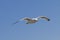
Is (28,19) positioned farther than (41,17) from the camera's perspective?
No

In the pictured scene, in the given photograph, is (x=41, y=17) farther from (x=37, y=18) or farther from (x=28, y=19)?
(x=28, y=19)

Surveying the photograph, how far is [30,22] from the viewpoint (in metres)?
29.2

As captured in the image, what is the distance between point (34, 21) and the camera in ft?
96.0

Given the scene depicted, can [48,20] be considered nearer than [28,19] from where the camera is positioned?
No

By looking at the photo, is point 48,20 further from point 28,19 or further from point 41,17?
point 28,19

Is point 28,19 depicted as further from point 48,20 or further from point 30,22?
point 48,20

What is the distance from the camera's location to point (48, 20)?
30609 millimetres

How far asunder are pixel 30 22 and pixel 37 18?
1.52 m

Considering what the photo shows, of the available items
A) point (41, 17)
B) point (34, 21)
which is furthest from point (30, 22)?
point (41, 17)

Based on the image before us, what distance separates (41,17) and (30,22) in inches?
106

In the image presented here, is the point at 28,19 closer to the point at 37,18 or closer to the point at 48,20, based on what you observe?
the point at 37,18

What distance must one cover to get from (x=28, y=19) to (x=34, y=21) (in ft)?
3.91

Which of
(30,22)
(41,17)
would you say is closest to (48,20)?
(41,17)

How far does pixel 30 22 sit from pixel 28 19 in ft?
2.60
